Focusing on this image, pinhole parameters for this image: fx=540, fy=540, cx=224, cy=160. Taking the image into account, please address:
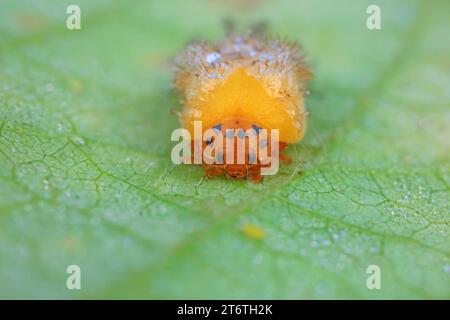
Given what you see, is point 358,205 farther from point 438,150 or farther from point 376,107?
point 376,107

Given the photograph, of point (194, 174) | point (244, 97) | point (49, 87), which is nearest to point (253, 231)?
point (194, 174)

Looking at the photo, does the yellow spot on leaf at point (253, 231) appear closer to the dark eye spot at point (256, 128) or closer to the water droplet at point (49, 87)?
the dark eye spot at point (256, 128)

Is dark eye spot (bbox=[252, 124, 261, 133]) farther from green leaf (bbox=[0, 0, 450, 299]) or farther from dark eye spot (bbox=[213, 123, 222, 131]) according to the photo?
green leaf (bbox=[0, 0, 450, 299])

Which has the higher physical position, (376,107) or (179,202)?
(376,107)

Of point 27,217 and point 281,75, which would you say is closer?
point 27,217

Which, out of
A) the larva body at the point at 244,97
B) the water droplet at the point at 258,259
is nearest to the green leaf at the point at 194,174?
the water droplet at the point at 258,259

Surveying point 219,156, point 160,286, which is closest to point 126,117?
point 219,156

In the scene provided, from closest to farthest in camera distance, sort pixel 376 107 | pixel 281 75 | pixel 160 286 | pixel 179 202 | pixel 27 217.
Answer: pixel 160 286
pixel 27 217
pixel 179 202
pixel 281 75
pixel 376 107
